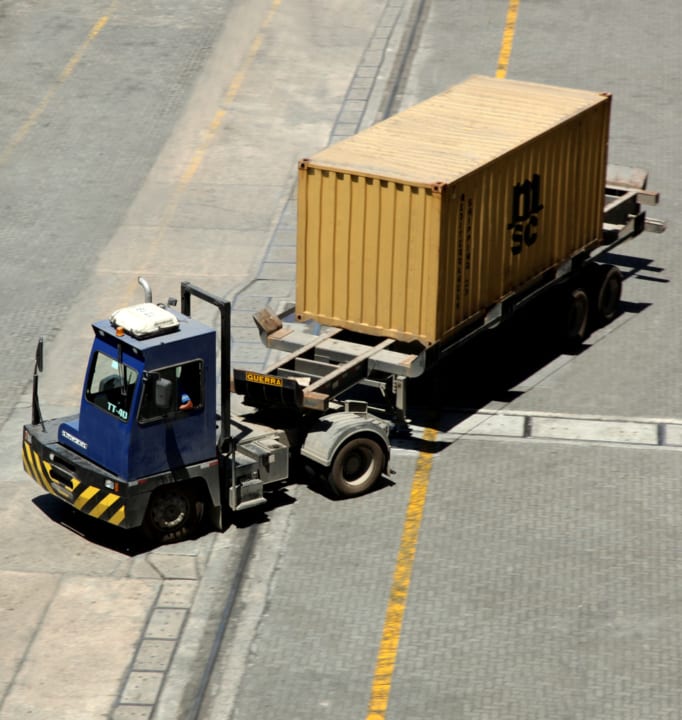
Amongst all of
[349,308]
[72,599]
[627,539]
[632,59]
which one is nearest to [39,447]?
[72,599]

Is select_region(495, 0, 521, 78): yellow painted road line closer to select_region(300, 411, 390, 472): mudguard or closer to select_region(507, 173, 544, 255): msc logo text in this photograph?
select_region(507, 173, 544, 255): msc logo text

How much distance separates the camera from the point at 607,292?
22234 millimetres

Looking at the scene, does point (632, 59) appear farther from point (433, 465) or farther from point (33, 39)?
point (433, 465)

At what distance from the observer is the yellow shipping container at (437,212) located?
18.2 meters

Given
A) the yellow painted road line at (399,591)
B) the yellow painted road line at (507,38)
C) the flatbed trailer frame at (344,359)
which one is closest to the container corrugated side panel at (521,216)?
the flatbed trailer frame at (344,359)

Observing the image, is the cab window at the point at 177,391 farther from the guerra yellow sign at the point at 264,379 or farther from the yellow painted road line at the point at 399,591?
the yellow painted road line at the point at 399,591

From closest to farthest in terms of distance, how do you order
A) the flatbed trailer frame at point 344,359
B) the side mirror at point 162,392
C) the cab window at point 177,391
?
the side mirror at point 162,392
the cab window at point 177,391
the flatbed trailer frame at point 344,359

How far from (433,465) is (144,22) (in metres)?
18.8

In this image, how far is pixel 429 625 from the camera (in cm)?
1524

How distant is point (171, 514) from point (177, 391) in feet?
4.72

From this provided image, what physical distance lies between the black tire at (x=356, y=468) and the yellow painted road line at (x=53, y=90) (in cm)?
1297

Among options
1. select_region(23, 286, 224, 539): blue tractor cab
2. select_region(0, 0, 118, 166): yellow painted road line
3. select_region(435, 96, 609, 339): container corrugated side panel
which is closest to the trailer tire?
select_region(435, 96, 609, 339): container corrugated side panel

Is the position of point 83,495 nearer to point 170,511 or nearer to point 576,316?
point 170,511

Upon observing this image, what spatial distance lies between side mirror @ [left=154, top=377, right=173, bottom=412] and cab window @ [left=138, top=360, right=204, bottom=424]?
1.3 inches
